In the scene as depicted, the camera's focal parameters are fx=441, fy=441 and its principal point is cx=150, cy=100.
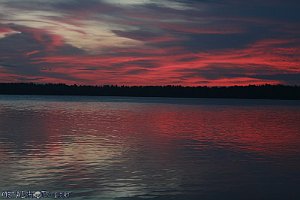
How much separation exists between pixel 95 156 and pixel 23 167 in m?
5.01

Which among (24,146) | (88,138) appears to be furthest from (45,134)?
(24,146)

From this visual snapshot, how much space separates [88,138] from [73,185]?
17.0 metres

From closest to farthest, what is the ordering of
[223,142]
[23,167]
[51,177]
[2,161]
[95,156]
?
[51,177] → [23,167] → [2,161] → [95,156] → [223,142]

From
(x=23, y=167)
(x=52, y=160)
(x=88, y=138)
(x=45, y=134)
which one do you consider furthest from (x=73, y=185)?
(x=45, y=134)

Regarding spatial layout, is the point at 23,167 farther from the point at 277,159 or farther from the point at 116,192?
the point at 277,159

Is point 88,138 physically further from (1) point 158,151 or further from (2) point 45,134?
(1) point 158,151

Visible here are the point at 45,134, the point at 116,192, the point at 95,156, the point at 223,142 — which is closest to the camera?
the point at 116,192

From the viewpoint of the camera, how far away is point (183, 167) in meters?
21.9

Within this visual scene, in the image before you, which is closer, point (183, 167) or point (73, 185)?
point (73, 185)

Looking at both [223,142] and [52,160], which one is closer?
[52,160]

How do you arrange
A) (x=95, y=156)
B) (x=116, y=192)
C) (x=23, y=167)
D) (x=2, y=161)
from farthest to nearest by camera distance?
(x=95, y=156), (x=2, y=161), (x=23, y=167), (x=116, y=192)

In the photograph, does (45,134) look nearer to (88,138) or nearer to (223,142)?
(88,138)

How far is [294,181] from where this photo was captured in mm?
19359

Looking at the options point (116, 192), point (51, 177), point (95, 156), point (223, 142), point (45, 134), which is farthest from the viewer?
point (45, 134)
